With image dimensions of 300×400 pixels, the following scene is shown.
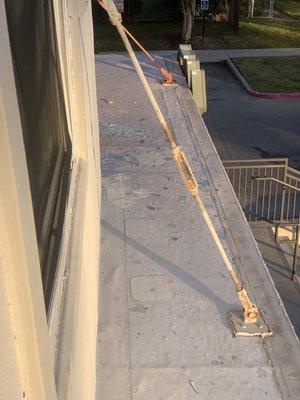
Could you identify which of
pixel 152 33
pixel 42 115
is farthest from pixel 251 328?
pixel 152 33

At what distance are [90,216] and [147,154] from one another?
3632mm

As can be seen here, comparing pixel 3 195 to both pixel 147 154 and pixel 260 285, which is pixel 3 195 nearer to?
pixel 260 285

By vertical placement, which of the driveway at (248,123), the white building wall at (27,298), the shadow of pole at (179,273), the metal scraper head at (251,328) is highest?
the white building wall at (27,298)

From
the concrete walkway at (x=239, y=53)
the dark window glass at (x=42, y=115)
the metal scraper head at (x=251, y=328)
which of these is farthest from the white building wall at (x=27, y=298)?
the concrete walkway at (x=239, y=53)

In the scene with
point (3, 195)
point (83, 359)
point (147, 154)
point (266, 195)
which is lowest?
point (266, 195)

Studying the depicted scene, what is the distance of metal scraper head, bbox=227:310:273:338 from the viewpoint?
4223 millimetres

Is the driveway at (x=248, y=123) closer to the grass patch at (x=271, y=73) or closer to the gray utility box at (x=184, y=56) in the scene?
the grass patch at (x=271, y=73)

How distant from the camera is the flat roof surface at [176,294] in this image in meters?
3.87

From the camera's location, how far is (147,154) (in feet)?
25.3

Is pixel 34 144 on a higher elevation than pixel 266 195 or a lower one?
higher

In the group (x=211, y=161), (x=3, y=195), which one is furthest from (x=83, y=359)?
(x=211, y=161)

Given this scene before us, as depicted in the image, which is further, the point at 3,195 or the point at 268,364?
the point at 268,364

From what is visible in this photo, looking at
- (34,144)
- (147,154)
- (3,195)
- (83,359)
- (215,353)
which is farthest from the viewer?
(147,154)

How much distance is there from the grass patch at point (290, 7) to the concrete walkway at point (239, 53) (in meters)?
8.42
